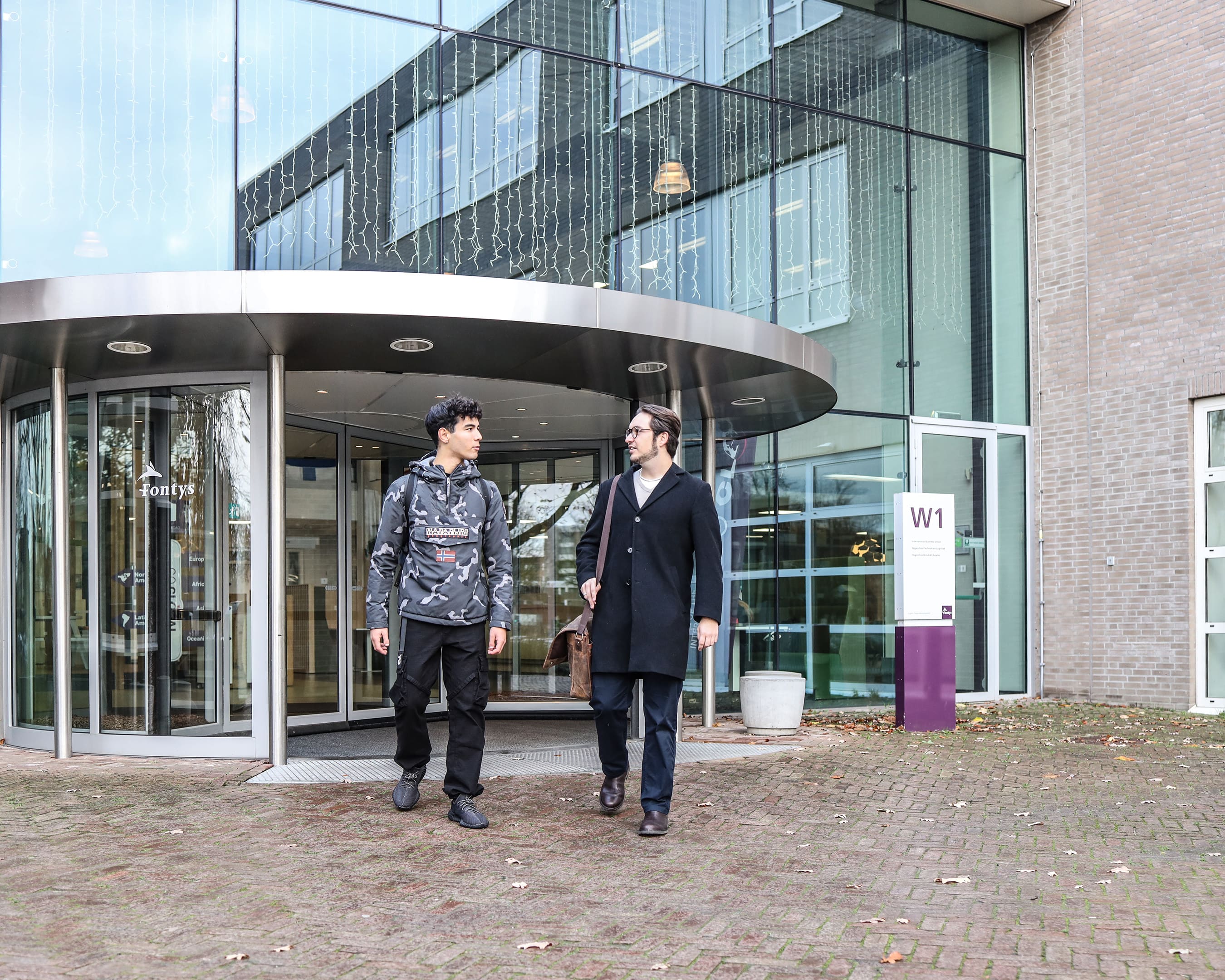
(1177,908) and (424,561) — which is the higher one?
(424,561)

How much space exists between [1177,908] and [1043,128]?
10.7 metres

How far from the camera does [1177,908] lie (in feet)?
13.0

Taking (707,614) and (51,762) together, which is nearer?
(707,614)

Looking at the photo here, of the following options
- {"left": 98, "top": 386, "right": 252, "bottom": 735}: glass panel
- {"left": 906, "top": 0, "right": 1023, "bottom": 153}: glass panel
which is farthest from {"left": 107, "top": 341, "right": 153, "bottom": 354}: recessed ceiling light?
{"left": 906, "top": 0, "right": 1023, "bottom": 153}: glass panel

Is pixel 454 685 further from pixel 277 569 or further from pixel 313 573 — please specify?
pixel 313 573

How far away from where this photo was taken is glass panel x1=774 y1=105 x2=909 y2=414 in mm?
11422

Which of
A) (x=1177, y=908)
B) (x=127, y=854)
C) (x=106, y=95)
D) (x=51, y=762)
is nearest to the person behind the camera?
(x=1177, y=908)

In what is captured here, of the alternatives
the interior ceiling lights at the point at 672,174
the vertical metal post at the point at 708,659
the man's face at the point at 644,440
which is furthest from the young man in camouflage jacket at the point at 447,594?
the interior ceiling lights at the point at 672,174

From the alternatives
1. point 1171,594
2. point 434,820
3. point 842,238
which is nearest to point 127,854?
point 434,820

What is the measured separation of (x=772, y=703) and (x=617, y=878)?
4589 mm

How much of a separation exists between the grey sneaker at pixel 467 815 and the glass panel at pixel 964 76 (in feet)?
31.4

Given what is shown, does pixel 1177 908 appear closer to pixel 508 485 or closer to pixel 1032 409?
pixel 508 485

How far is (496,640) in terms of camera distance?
5.21 m

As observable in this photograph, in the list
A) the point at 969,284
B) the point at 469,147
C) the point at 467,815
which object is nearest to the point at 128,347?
the point at 467,815
